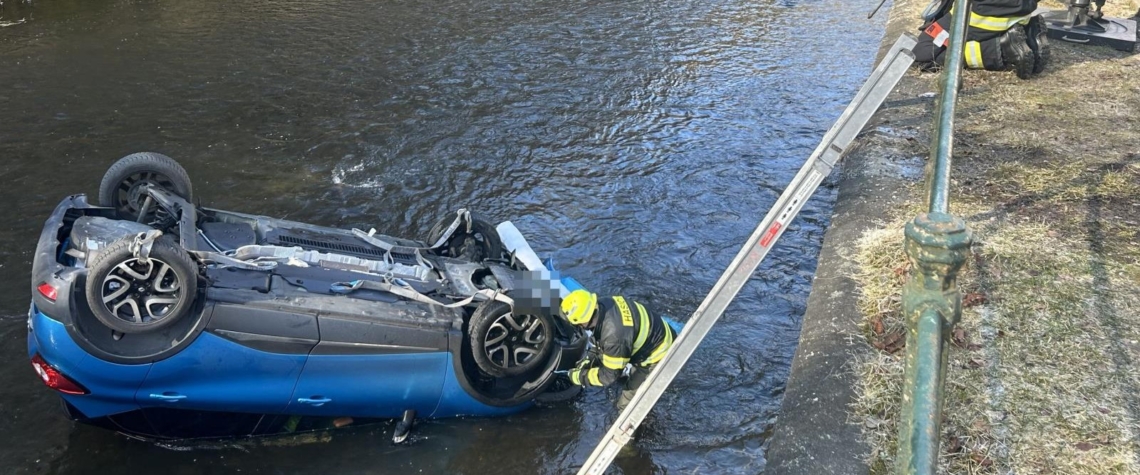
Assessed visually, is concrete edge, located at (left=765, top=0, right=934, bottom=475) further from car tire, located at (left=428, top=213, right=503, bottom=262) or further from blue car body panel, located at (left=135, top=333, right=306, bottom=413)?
blue car body panel, located at (left=135, top=333, right=306, bottom=413)

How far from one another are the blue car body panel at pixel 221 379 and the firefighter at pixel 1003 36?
25.3ft

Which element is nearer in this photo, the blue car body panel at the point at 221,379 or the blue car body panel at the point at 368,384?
the blue car body panel at the point at 221,379

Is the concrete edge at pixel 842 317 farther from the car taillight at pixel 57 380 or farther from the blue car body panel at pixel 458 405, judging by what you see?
the car taillight at pixel 57 380

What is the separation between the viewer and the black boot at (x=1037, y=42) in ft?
31.6

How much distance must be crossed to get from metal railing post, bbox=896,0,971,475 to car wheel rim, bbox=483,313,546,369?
321 cm

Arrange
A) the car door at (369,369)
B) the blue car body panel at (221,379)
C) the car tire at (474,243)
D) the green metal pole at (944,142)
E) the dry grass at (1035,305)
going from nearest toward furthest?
the green metal pole at (944,142) → the dry grass at (1035,305) → the blue car body panel at (221,379) → the car door at (369,369) → the car tire at (474,243)

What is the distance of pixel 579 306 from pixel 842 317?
1763mm

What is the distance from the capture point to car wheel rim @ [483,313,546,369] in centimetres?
506

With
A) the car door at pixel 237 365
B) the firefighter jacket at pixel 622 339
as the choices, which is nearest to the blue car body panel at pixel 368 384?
the car door at pixel 237 365

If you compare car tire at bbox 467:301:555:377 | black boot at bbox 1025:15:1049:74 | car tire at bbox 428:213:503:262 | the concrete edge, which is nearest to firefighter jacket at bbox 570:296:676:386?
car tire at bbox 467:301:555:377

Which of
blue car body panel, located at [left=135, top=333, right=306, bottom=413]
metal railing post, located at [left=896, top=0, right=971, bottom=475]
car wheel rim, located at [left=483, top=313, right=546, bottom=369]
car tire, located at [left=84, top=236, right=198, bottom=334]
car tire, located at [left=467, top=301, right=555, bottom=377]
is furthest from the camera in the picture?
car wheel rim, located at [left=483, top=313, right=546, bottom=369]

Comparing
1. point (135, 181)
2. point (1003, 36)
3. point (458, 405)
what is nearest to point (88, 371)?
point (135, 181)

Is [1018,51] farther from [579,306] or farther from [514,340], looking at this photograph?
[514,340]

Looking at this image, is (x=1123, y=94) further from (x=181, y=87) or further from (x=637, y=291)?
(x=181, y=87)
